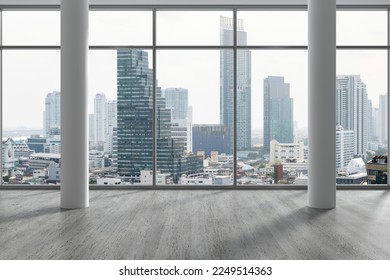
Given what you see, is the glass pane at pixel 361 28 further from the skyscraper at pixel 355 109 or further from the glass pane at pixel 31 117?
the glass pane at pixel 31 117

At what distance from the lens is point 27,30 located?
366 inches

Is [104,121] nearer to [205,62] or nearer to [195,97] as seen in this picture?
[195,97]

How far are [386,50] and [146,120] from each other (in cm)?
478

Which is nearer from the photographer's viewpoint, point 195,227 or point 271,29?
point 195,227

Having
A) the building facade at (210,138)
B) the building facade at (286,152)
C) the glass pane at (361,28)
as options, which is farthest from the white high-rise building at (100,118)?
the glass pane at (361,28)

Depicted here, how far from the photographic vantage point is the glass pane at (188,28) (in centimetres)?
926

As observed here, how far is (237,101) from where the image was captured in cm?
935

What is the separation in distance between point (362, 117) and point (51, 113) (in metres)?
6.03

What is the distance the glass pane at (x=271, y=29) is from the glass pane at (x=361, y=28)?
72 centimetres

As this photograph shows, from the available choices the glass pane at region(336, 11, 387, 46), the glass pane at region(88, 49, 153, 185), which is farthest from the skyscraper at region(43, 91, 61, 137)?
the glass pane at region(336, 11, 387, 46)

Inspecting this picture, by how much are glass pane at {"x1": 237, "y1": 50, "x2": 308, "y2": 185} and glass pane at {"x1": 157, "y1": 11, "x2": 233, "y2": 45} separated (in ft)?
2.22

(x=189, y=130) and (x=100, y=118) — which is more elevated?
(x=100, y=118)

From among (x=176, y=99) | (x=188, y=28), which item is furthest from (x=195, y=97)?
(x=188, y=28)
